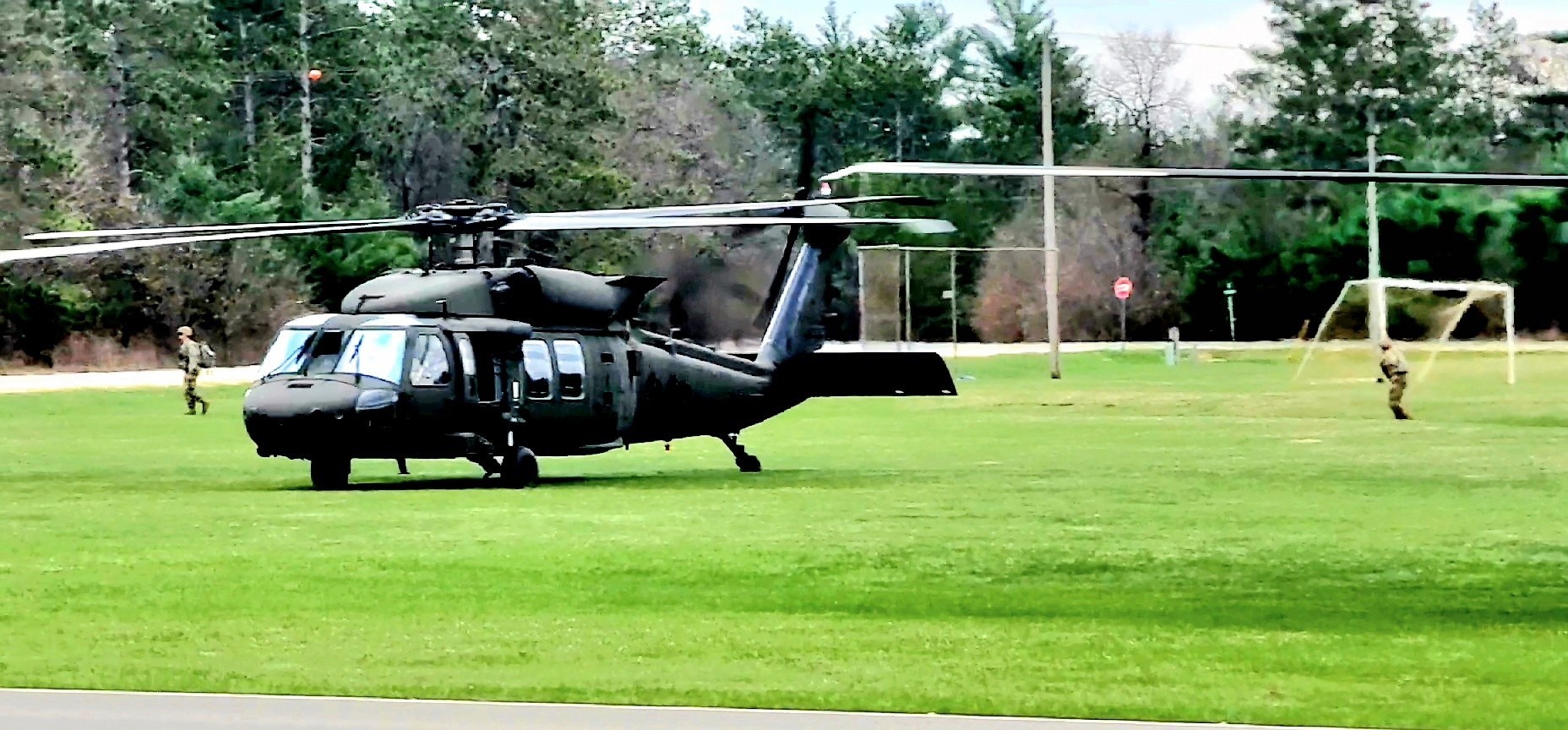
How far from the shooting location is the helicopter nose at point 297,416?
24.2 meters

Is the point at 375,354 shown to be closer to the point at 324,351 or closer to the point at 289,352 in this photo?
the point at 324,351

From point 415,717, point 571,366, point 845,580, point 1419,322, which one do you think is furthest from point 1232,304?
point 415,717

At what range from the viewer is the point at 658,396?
1091 inches

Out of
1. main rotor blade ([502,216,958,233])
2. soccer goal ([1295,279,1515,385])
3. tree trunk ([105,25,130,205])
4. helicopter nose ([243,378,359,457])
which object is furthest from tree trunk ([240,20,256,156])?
main rotor blade ([502,216,958,233])

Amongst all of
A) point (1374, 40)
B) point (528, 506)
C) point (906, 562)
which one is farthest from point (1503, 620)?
point (1374, 40)

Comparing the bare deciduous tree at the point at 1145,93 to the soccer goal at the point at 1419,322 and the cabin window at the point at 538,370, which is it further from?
the cabin window at the point at 538,370

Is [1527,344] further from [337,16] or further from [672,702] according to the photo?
[672,702]

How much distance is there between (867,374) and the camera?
27812mm

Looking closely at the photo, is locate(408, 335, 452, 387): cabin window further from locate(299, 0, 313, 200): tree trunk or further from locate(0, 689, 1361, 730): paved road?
locate(299, 0, 313, 200): tree trunk

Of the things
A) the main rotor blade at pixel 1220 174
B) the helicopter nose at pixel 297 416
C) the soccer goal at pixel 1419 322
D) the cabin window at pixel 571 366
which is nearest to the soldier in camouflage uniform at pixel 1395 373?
the soccer goal at pixel 1419 322

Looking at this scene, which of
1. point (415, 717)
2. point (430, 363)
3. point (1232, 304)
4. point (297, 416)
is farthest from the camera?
point (1232, 304)

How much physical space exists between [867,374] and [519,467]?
153 inches

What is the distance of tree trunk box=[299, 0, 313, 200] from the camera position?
7588cm

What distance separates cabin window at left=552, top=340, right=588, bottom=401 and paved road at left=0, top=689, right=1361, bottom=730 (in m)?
15.2
